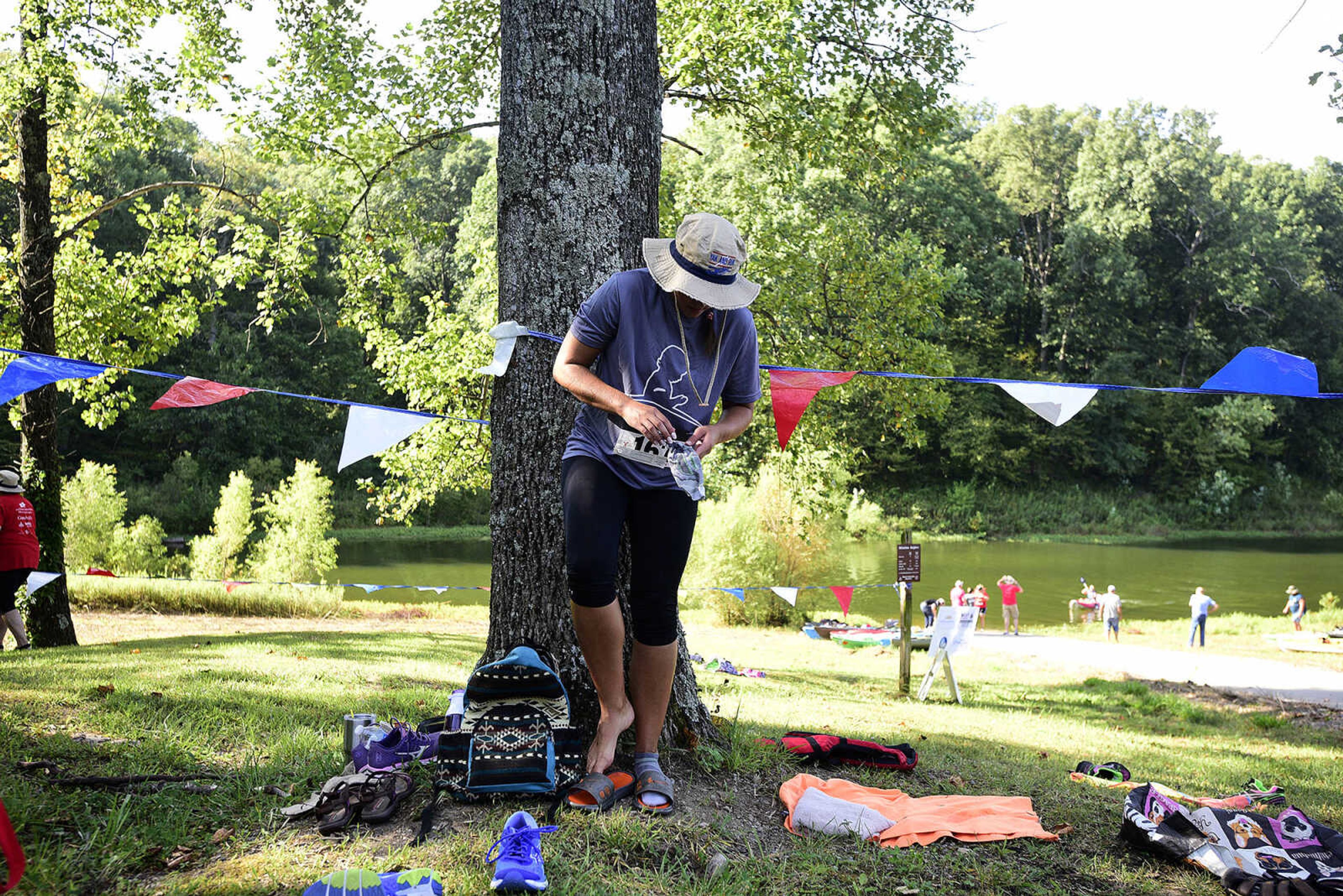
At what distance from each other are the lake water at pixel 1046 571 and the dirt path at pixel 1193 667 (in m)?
4.43

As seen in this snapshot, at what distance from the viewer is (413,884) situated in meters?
2.23

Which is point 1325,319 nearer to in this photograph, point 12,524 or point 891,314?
point 891,314

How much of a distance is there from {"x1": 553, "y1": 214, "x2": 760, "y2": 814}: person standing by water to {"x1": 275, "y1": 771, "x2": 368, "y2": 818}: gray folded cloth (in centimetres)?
69

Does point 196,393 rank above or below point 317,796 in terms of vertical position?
above

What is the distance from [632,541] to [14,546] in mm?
6712

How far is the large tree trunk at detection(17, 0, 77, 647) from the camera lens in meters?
8.37

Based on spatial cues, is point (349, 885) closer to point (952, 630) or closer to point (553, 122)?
point (553, 122)

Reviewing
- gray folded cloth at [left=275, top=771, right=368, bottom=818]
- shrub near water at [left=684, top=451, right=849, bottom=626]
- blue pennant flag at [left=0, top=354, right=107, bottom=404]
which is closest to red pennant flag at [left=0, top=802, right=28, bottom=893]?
gray folded cloth at [left=275, top=771, right=368, bottom=818]

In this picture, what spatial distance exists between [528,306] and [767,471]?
13612mm

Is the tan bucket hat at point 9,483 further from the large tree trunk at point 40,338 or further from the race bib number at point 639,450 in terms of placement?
the race bib number at point 639,450

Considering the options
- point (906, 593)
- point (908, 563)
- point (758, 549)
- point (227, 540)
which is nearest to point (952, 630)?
point (906, 593)

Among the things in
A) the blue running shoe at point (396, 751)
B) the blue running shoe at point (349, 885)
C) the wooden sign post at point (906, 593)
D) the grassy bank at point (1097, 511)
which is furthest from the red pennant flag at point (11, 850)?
the grassy bank at point (1097, 511)

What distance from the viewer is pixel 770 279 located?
1181 centimetres

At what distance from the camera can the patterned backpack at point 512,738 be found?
279 cm
